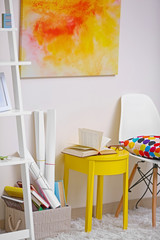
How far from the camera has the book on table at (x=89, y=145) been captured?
302cm

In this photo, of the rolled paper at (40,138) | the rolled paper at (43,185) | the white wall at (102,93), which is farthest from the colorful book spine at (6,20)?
the rolled paper at (43,185)

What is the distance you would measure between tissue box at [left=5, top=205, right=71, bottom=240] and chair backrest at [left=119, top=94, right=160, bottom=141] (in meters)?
0.73

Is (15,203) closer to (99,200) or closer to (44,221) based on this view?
(44,221)

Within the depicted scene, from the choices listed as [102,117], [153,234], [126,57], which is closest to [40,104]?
[102,117]

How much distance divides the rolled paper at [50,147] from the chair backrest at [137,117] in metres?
0.58

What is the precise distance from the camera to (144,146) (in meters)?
3.16

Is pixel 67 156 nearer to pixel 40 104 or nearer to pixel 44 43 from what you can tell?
pixel 40 104

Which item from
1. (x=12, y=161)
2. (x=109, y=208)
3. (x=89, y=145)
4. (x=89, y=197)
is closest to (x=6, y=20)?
(x=12, y=161)

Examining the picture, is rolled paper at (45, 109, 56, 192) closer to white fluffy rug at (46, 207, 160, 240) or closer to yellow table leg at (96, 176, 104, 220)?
white fluffy rug at (46, 207, 160, 240)

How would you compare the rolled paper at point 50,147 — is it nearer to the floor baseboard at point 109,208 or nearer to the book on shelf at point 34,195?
the book on shelf at point 34,195

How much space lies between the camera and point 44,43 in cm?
305

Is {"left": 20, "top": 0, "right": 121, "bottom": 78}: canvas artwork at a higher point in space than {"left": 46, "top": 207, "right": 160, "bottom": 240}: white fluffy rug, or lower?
higher

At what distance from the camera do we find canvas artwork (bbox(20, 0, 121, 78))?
3.00 metres

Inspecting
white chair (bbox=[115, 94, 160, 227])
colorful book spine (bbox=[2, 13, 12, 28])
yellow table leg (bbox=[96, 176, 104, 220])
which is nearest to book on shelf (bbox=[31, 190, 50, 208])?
yellow table leg (bbox=[96, 176, 104, 220])
